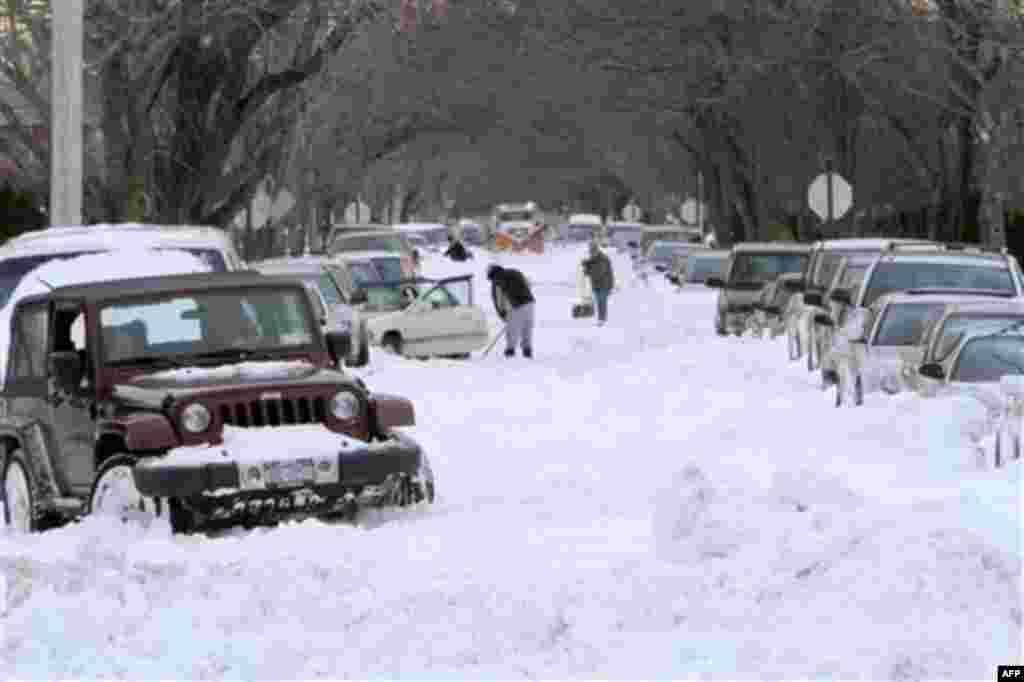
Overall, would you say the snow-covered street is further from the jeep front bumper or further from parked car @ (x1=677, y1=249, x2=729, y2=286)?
parked car @ (x1=677, y1=249, x2=729, y2=286)

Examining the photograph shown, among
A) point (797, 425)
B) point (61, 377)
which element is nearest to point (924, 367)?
point (797, 425)

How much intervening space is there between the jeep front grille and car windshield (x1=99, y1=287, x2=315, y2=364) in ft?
3.11

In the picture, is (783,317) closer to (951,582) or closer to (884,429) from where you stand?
(884,429)

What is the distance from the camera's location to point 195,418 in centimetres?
1264

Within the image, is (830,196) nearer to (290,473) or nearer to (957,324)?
(957,324)

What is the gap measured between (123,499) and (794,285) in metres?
21.3

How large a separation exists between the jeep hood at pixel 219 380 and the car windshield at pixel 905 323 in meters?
9.64

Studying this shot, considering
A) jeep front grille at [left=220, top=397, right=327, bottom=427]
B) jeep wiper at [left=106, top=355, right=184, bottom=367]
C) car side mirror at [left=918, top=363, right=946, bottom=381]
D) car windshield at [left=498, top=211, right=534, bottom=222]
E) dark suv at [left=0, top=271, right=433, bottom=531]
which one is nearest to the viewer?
dark suv at [left=0, top=271, right=433, bottom=531]

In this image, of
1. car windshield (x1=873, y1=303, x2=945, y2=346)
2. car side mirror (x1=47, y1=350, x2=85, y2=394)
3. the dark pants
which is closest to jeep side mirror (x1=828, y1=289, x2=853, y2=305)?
car windshield (x1=873, y1=303, x2=945, y2=346)

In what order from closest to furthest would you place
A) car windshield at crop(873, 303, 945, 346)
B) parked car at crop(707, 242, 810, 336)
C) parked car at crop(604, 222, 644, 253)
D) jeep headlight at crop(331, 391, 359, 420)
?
jeep headlight at crop(331, 391, 359, 420) < car windshield at crop(873, 303, 945, 346) < parked car at crop(707, 242, 810, 336) < parked car at crop(604, 222, 644, 253)

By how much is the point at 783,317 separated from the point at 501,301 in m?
4.32

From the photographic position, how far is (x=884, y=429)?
17.5 meters

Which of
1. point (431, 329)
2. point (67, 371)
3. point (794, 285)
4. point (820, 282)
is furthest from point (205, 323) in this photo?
point (431, 329)

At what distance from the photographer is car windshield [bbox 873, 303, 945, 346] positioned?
22133 mm
